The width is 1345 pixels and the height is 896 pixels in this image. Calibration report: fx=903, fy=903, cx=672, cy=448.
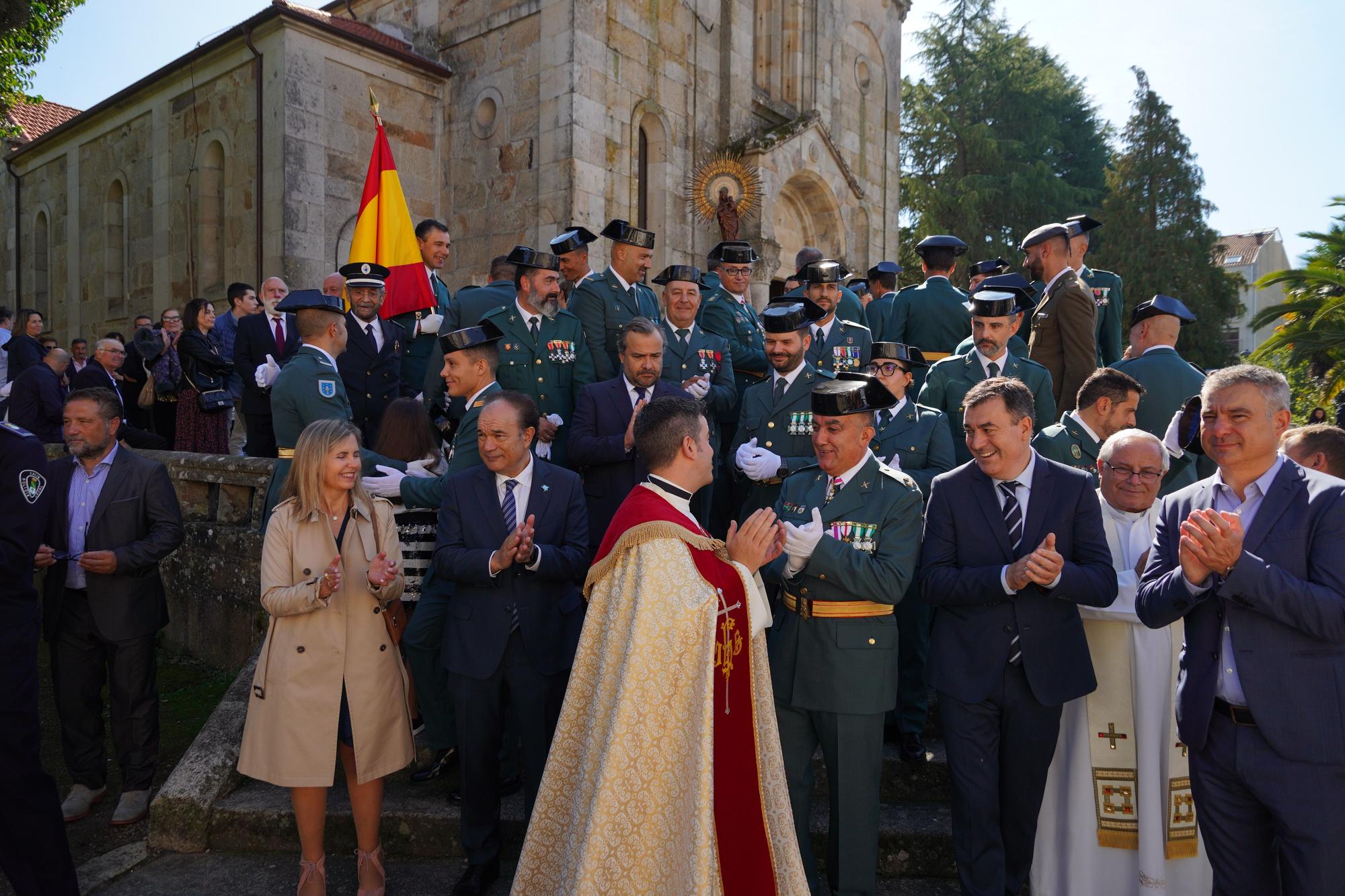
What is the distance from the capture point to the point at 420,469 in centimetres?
515

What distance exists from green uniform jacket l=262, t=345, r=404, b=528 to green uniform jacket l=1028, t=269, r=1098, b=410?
4.36 meters

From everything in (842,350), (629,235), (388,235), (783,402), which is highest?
(388,235)

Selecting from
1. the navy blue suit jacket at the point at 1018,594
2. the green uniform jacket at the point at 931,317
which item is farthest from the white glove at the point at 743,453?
the green uniform jacket at the point at 931,317

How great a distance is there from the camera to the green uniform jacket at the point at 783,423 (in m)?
5.14

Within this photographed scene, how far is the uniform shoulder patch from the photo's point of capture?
12.1 ft

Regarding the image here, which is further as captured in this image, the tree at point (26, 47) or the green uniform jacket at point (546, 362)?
the tree at point (26, 47)

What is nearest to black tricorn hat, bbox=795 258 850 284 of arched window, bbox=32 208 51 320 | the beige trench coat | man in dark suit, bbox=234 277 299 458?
the beige trench coat

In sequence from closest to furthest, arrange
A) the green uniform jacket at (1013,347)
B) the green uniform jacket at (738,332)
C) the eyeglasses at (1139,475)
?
the eyeglasses at (1139,475) → the green uniform jacket at (1013,347) → the green uniform jacket at (738,332)

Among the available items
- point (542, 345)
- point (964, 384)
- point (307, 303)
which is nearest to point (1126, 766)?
point (964, 384)

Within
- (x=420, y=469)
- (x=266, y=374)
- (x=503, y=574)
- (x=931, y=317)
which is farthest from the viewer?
(x=931, y=317)

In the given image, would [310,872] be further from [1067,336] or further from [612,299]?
[1067,336]

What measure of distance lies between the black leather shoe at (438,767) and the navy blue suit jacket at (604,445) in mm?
1400

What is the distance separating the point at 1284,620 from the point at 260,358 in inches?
308

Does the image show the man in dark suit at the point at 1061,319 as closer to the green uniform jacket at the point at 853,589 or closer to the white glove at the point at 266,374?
the green uniform jacket at the point at 853,589
